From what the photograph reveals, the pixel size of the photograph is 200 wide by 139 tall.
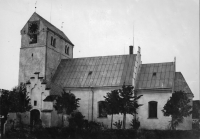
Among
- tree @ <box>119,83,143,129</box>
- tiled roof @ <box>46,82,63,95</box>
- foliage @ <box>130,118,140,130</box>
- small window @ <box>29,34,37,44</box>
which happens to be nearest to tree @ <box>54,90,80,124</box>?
tiled roof @ <box>46,82,63,95</box>

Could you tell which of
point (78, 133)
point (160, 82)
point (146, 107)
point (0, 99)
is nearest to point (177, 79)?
point (160, 82)

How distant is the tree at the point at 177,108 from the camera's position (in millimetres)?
29812

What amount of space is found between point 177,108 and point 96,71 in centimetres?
1306

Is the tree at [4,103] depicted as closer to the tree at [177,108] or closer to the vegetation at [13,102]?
the vegetation at [13,102]

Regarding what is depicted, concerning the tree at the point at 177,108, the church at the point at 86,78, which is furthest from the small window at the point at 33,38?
the tree at the point at 177,108

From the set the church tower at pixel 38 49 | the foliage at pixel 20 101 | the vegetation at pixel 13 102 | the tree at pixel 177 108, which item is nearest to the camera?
the tree at pixel 177 108

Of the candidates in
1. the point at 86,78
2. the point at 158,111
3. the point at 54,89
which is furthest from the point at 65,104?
the point at 158,111

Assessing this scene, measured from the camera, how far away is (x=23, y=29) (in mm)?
40625

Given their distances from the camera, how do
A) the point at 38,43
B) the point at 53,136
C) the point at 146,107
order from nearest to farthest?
the point at 53,136, the point at 146,107, the point at 38,43

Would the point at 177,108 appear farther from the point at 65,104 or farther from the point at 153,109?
the point at 65,104

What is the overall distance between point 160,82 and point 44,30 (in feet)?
57.9

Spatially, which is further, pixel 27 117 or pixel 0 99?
pixel 27 117

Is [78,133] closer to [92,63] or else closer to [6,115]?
[6,115]

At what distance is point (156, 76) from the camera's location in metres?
36.0
